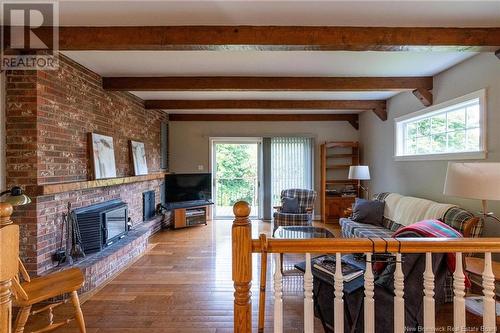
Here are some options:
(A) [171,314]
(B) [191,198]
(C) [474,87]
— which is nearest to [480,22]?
(C) [474,87]

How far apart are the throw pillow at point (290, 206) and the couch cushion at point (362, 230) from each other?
39.7 inches

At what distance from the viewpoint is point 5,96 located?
264cm

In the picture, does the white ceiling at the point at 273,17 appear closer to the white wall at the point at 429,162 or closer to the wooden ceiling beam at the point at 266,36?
the wooden ceiling beam at the point at 266,36

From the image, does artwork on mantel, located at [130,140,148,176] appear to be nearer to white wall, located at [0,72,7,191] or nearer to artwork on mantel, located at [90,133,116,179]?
artwork on mantel, located at [90,133,116,179]

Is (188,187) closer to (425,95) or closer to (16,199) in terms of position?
(16,199)

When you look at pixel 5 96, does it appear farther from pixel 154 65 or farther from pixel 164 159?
pixel 164 159

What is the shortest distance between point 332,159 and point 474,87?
3698 millimetres

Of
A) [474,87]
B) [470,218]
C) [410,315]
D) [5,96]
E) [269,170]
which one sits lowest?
[410,315]

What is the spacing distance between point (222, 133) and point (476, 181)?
5478 mm

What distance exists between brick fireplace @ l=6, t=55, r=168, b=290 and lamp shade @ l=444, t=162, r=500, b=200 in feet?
11.0

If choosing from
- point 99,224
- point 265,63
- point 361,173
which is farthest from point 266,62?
point 361,173

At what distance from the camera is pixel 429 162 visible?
404cm

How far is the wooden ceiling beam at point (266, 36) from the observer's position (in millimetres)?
2418

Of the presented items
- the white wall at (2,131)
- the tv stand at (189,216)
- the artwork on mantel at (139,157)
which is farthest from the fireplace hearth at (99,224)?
the tv stand at (189,216)
